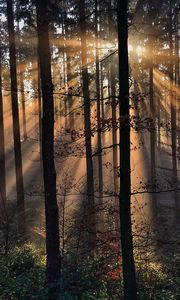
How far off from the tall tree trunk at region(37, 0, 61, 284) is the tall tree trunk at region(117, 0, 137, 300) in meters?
2.35

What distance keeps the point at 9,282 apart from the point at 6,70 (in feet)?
105

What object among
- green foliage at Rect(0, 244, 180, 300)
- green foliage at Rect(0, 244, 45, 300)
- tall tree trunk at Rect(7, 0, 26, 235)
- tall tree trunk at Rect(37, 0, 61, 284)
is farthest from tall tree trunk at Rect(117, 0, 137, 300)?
tall tree trunk at Rect(7, 0, 26, 235)

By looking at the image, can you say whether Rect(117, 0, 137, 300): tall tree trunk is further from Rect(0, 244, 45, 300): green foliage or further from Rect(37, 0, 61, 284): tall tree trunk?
Rect(0, 244, 45, 300): green foliage

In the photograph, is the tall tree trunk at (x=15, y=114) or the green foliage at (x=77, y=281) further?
the tall tree trunk at (x=15, y=114)

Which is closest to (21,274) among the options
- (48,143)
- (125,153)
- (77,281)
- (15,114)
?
(77,281)

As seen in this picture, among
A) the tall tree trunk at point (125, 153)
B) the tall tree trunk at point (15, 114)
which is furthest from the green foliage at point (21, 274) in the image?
the tall tree trunk at point (15, 114)

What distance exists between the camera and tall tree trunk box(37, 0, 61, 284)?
33.0 ft

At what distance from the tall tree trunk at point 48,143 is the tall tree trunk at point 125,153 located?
2.35 metres

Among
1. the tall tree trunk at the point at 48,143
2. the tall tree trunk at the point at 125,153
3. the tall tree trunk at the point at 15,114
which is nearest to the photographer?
the tall tree trunk at the point at 125,153

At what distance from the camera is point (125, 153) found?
8633 mm

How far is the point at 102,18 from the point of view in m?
24.4

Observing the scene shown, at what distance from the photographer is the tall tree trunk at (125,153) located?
8367mm

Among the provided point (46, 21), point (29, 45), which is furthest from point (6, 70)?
point (46, 21)

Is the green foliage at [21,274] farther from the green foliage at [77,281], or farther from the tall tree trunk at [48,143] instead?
the tall tree trunk at [48,143]
